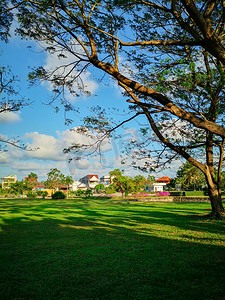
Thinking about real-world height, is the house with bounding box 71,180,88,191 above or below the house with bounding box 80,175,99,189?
below

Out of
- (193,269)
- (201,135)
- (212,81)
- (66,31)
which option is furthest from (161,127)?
(193,269)

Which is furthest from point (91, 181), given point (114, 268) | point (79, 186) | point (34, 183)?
point (114, 268)

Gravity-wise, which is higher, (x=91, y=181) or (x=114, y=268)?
(x=91, y=181)

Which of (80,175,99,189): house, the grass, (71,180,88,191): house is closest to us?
the grass

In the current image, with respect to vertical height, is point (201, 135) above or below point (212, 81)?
below

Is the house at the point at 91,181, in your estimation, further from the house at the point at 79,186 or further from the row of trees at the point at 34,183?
the row of trees at the point at 34,183

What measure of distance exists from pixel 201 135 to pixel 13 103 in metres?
8.98

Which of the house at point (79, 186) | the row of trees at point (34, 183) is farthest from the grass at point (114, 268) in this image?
the house at point (79, 186)

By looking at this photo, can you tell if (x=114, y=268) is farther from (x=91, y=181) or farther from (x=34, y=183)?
(x=91, y=181)

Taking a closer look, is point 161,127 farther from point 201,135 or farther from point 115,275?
point 115,275

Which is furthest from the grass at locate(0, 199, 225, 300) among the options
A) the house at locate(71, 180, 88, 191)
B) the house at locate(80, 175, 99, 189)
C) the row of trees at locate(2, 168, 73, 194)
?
the house at locate(80, 175, 99, 189)

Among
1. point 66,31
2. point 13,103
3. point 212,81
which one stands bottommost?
point 212,81

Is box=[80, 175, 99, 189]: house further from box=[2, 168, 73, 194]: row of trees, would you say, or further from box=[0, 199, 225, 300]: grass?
box=[0, 199, 225, 300]: grass

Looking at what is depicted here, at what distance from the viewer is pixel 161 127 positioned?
980cm
